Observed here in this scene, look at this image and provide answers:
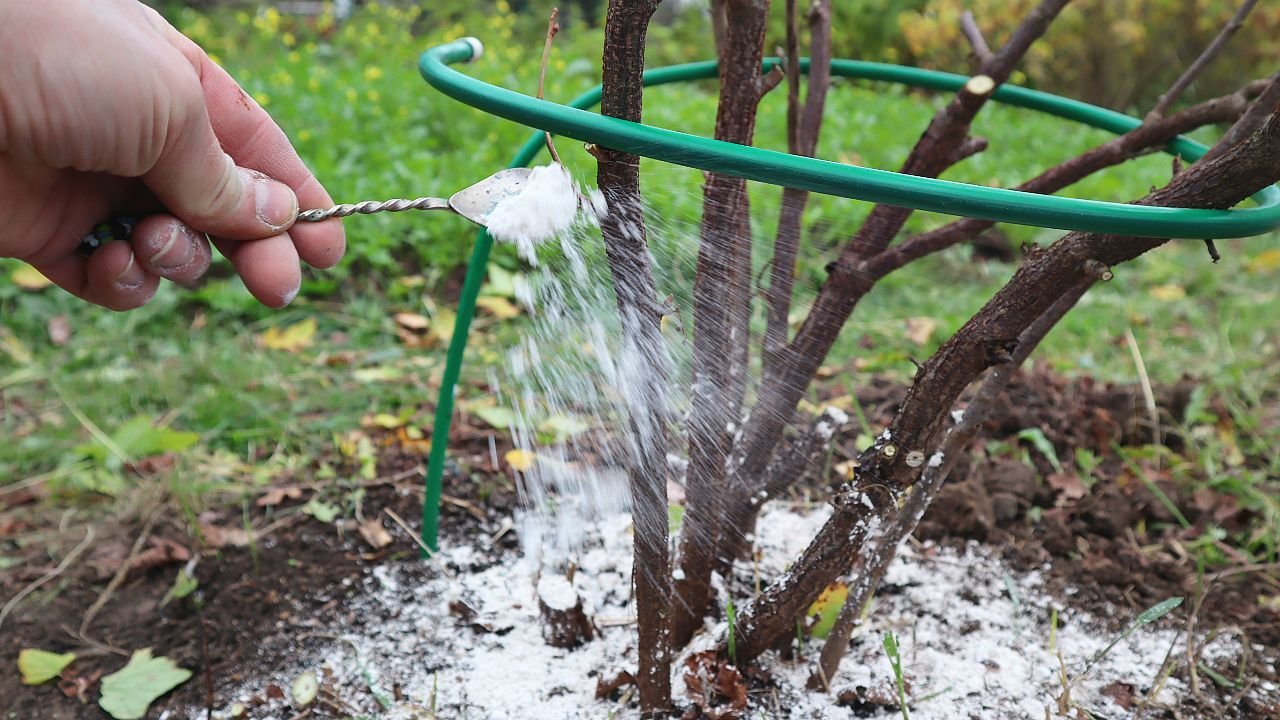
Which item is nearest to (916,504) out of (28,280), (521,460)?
(521,460)

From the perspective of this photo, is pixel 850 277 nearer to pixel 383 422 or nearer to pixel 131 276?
pixel 131 276

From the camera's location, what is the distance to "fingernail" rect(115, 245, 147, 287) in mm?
1344

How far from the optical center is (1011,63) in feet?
4.81

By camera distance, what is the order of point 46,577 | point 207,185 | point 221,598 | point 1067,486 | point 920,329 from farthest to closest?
point 920,329 → point 1067,486 → point 46,577 → point 221,598 → point 207,185

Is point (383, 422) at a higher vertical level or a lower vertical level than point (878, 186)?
lower

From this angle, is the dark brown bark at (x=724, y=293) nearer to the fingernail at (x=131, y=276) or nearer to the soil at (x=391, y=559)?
the soil at (x=391, y=559)

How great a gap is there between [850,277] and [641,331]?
0.50m

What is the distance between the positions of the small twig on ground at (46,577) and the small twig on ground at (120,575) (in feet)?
0.37

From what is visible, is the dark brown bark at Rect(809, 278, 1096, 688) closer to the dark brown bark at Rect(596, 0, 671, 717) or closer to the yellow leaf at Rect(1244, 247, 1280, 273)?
the dark brown bark at Rect(596, 0, 671, 717)

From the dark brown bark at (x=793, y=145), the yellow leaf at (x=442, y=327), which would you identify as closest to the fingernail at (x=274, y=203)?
the dark brown bark at (x=793, y=145)

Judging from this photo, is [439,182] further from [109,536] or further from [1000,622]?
[1000,622]

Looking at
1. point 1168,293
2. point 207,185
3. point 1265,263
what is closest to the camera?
point 207,185

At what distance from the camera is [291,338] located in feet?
9.41

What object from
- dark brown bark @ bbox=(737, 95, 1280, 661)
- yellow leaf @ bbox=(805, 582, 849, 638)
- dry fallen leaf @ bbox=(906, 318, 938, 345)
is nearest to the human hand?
dark brown bark @ bbox=(737, 95, 1280, 661)
